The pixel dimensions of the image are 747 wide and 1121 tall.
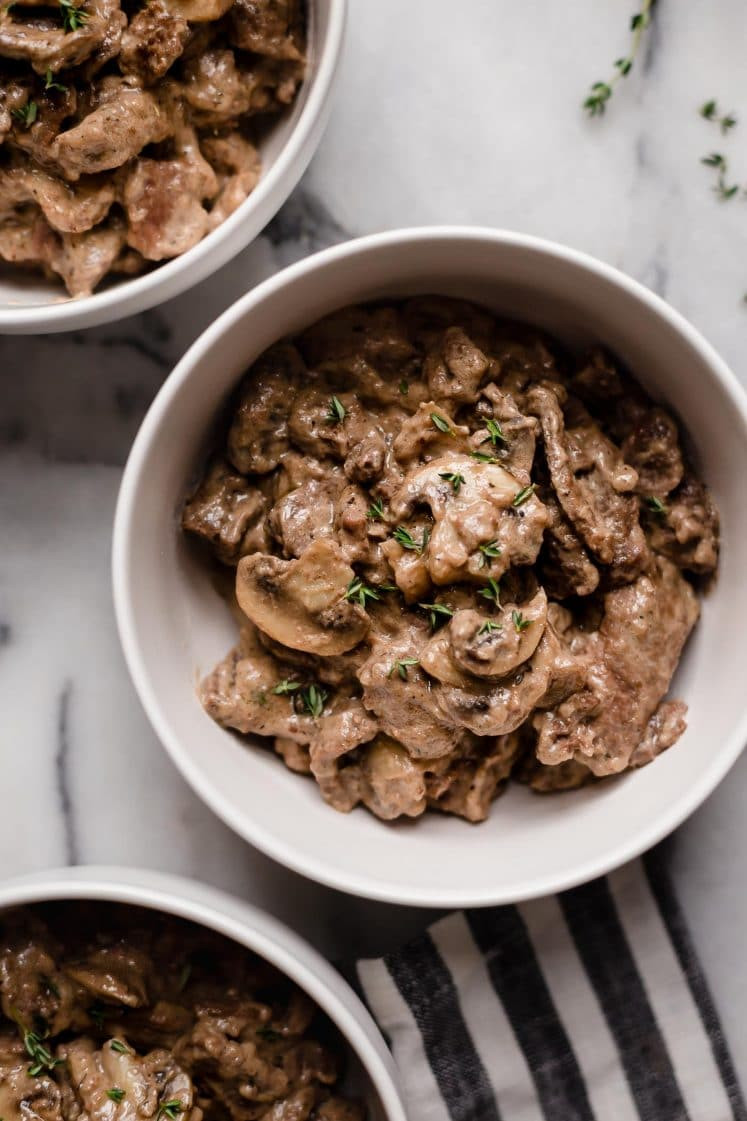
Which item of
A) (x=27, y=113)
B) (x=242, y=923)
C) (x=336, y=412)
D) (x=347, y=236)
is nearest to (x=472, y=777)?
(x=242, y=923)

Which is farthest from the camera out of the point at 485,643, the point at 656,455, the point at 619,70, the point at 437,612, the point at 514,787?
the point at 619,70

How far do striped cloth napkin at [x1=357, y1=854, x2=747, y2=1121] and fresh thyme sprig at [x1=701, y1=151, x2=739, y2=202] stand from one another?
4.44 ft

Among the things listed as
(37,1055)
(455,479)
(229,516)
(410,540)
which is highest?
(455,479)

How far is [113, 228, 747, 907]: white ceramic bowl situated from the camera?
187 centimetres

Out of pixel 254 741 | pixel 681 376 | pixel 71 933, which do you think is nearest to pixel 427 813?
pixel 254 741

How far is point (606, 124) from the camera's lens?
2.28m

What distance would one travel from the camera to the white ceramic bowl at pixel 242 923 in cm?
195

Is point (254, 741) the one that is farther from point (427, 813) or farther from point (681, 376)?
point (681, 376)

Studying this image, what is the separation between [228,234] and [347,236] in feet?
1.54

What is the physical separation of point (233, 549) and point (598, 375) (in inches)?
28.4

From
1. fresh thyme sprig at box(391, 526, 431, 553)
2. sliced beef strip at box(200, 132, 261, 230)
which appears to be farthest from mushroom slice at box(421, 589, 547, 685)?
sliced beef strip at box(200, 132, 261, 230)

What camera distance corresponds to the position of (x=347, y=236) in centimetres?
231

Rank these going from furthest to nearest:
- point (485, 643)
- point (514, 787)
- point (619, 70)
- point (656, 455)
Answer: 1. point (619, 70)
2. point (514, 787)
3. point (656, 455)
4. point (485, 643)

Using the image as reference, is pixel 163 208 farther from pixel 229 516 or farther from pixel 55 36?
pixel 229 516
